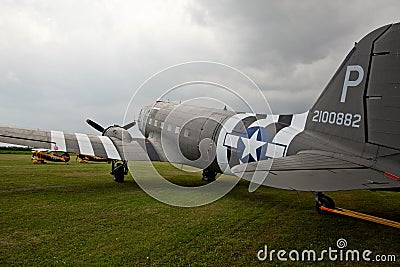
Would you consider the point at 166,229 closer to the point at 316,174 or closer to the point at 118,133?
the point at 316,174

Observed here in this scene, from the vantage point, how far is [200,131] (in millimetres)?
13812

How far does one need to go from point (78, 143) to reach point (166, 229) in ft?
28.3

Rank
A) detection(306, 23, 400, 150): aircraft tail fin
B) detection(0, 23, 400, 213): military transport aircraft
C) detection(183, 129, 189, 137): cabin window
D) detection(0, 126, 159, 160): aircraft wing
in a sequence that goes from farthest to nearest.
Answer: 1. detection(183, 129, 189, 137): cabin window
2. detection(0, 126, 159, 160): aircraft wing
3. detection(306, 23, 400, 150): aircraft tail fin
4. detection(0, 23, 400, 213): military transport aircraft

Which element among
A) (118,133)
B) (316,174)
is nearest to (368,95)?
(316,174)

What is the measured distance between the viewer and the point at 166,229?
25.1 feet

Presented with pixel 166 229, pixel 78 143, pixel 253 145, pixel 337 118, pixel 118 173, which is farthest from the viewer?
pixel 118 173

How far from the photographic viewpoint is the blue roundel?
1079cm

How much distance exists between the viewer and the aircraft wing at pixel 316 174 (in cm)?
493

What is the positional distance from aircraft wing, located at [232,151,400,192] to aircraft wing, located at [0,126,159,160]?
978 cm

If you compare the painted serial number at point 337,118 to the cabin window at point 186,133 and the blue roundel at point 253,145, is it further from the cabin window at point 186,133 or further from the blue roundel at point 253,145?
the cabin window at point 186,133

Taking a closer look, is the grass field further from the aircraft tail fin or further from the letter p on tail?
the letter p on tail

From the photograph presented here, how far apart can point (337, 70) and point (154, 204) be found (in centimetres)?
689

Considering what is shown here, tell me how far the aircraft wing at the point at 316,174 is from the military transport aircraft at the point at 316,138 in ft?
0.06

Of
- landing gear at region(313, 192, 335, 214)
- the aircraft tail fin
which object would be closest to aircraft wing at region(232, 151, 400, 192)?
the aircraft tail fin
